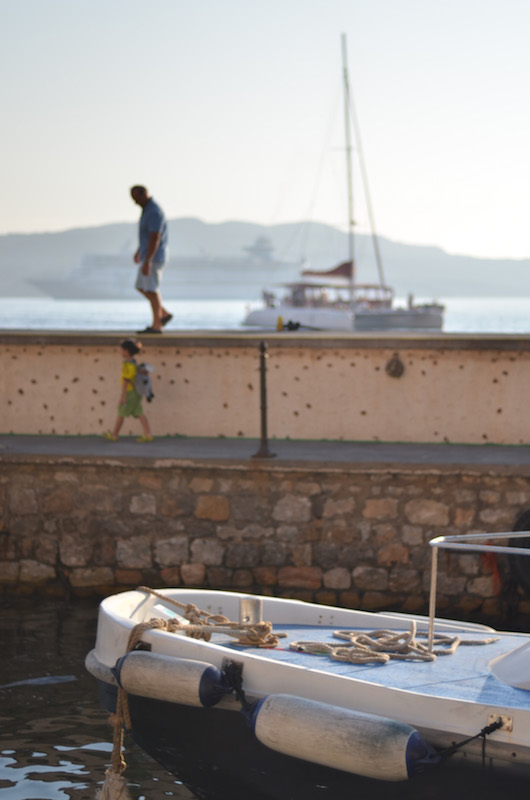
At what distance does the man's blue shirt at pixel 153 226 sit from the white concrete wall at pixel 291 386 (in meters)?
1.43

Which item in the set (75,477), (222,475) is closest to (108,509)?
(75,477)

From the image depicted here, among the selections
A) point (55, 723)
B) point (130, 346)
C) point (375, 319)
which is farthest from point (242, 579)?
point (375, 319)

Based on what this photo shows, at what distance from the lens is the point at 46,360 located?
11.7 metres

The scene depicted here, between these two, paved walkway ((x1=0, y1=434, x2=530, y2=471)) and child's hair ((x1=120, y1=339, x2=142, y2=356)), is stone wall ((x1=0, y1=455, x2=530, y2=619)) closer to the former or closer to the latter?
paved walkway ((x1=0, y1=434, x2=530, y2=471))

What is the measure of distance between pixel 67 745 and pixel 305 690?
7.09 ft

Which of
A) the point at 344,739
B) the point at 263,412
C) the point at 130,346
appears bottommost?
the point at 344,739

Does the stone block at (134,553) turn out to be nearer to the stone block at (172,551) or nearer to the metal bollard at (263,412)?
the stone block at (172,551)

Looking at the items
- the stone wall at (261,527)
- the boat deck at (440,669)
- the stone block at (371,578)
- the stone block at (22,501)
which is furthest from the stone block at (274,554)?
the boat deck at (440,669)

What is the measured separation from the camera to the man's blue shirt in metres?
12.1

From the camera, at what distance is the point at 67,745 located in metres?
7.05

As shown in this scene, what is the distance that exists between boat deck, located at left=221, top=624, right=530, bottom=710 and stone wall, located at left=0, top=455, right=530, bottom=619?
2.87 m

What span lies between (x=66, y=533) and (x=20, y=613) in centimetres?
89

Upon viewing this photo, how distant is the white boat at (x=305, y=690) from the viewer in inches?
206

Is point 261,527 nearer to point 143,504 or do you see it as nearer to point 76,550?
point 143,504
